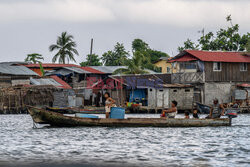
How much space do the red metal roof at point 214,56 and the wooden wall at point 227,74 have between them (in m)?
0.52

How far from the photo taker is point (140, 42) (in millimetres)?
71750

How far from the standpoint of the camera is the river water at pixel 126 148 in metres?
12.6

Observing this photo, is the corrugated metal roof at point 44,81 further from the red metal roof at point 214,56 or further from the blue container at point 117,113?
the blue container at point 117,113

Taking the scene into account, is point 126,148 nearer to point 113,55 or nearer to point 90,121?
point 90,121

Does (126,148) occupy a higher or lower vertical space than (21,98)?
lower

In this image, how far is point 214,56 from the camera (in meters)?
42.4

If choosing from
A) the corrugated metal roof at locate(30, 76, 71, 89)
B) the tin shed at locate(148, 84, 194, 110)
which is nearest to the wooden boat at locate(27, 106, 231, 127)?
the tin shed at locate(148, 84, 194, 110)

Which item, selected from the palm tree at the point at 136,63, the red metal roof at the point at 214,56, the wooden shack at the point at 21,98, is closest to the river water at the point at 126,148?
the wooden shack at the point at 21,98

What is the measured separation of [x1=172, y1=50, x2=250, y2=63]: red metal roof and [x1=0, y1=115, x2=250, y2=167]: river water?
65.6 ft

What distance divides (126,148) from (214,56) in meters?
28.4

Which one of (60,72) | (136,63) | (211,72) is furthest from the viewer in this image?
(60,72)

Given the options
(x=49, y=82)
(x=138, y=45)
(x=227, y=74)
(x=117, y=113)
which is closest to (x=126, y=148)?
(x=117, y=113)

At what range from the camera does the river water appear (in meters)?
12.6

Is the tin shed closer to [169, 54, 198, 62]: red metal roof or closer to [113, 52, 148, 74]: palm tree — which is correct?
[169, 54, 198, 62]: red metal roof
